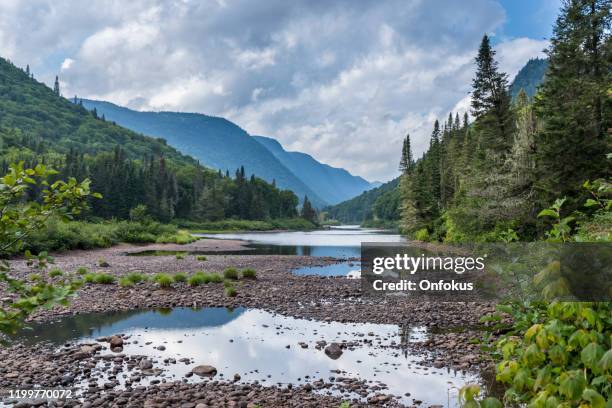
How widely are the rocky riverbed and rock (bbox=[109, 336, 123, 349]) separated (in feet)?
0.95

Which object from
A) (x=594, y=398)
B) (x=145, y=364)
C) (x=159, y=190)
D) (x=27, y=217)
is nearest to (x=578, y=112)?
(x=145, y=364)

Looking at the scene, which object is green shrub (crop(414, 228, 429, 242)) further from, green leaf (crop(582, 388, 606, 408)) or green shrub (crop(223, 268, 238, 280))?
green leaf (crop(582, 388, 606, 408))

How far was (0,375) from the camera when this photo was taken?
931 cm

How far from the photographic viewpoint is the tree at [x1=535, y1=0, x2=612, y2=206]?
20.6 meters

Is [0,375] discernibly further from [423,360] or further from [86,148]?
[86,148]

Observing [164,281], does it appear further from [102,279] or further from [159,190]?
[159,190]

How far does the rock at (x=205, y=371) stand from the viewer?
→ 10.0 metres

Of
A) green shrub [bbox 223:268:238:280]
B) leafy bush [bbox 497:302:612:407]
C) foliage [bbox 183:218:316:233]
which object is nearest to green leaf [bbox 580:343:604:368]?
leafy bush [bbox 497:302:612:407]

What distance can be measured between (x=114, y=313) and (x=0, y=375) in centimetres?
711

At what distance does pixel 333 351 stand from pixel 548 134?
1676cm

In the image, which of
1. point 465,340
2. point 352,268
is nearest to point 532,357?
point 465,340

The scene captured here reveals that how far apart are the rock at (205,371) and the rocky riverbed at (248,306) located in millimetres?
676

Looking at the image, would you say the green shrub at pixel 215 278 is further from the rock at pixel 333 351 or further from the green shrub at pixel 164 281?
the rock at pixel 333 351

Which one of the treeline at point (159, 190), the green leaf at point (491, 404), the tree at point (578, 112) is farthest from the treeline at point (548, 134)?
the treeline at point (159, 190)
